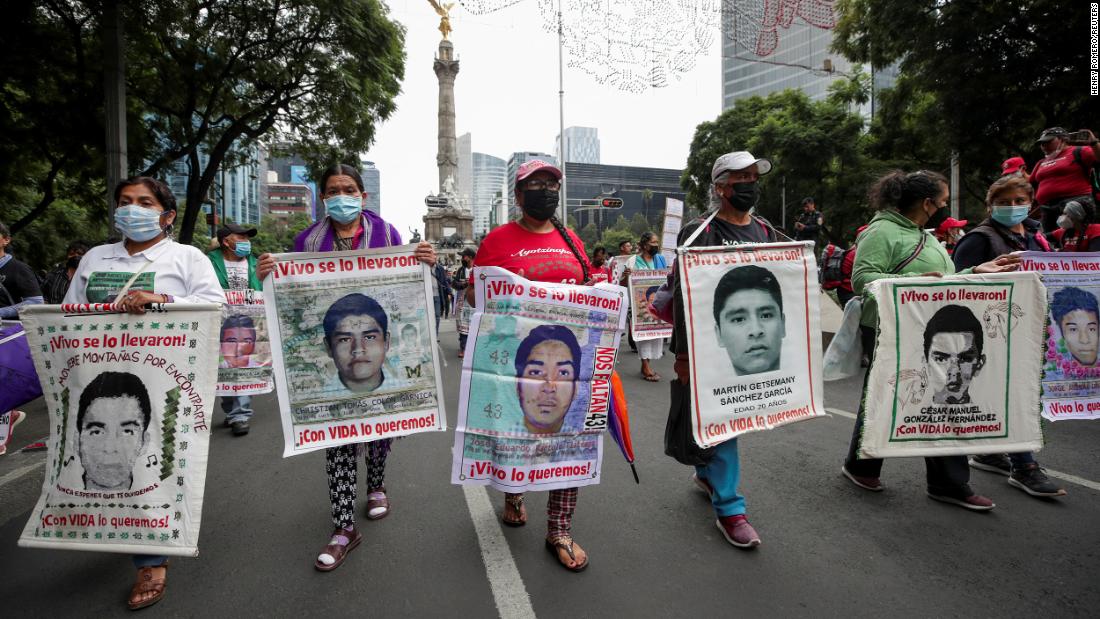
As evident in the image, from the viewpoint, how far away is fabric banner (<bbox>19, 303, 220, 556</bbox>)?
2.45 metres

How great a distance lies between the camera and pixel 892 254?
10.9 feet

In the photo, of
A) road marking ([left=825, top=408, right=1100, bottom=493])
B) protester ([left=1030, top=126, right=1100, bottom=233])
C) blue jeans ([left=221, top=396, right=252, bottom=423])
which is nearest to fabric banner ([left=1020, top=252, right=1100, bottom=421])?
road marking ([left=825, top=408, right=1100, bottom=493])

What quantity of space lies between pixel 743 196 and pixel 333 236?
217cm

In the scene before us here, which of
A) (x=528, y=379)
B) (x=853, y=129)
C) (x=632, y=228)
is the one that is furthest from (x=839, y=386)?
(x=632, y=228)

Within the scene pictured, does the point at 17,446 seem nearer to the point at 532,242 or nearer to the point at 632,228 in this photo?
the point at 532,242

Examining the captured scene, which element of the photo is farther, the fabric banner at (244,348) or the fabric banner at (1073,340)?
the fabric banner at (244,348)

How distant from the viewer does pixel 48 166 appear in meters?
15.2

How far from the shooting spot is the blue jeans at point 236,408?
554 centimetres

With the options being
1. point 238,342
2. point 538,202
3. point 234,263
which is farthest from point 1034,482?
point 234,263

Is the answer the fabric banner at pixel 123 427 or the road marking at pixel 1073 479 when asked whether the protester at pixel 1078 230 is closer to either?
the road marking at pixel 1073 479

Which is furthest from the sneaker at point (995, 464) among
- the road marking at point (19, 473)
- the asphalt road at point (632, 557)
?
the road marking at point (19, 473)

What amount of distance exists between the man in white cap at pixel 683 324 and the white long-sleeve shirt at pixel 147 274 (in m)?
2.28

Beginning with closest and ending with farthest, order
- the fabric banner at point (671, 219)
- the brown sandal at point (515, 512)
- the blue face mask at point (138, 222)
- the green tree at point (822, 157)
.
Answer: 1. the blue face mask at point (138, 222)
2. the brown sandal at point (515, 512)
3. the fabric banner at point (671, 219)
4. the green tree at point (822, 157)

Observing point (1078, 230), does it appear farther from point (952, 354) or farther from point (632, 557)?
point (632, 557)
